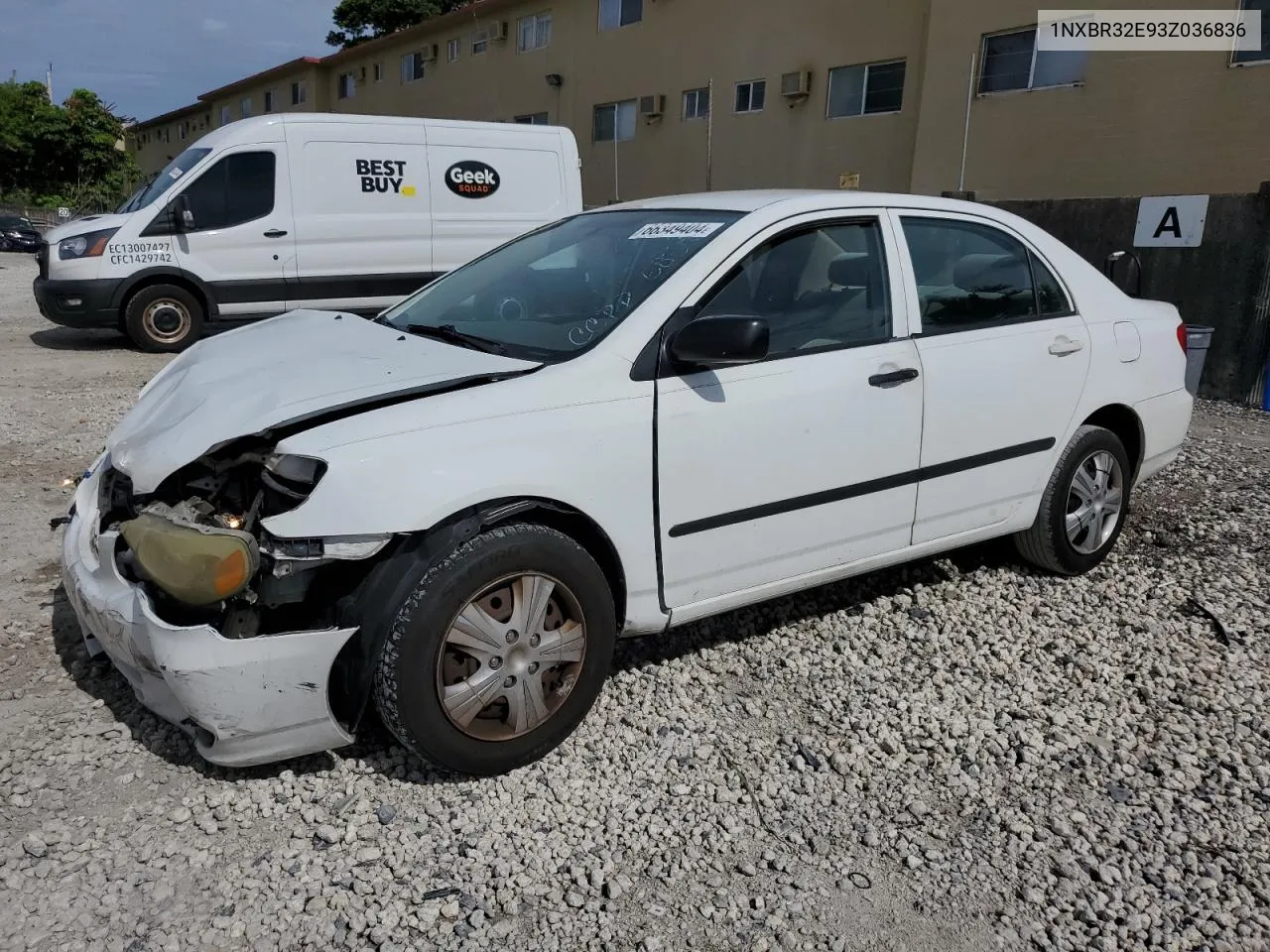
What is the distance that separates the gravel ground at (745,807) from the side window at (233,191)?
6649 millimetres

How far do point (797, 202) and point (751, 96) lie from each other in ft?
55.2

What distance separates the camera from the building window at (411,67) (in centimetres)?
2962

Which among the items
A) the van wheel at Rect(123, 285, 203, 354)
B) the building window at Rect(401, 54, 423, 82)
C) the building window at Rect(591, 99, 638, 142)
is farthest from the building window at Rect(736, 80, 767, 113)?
the building window at Rect(401, 54, 423, 82)

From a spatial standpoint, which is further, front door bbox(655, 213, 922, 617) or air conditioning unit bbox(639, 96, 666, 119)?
air conditioning unit bbox(639, 96, 666, 119)

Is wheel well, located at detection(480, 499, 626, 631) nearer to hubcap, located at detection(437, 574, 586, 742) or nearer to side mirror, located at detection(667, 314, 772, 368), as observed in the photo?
hubcap, located at detection(437, 574, 586, 742)

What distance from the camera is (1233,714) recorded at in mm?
3338

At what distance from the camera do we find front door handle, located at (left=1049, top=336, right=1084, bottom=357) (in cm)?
401

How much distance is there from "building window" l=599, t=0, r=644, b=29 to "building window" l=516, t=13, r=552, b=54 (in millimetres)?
2303

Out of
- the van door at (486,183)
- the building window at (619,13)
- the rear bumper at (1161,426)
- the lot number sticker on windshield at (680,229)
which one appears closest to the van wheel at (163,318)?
the van door at (486,183)

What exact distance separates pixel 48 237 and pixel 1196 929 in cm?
1111

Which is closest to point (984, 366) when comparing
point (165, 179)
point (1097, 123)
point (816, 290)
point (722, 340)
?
point (816, 290)

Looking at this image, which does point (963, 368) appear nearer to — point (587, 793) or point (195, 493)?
point (587, 793)

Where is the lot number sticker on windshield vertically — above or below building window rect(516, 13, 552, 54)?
below

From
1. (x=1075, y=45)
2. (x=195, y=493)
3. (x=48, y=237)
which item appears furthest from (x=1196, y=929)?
(x=1075, y=45)
